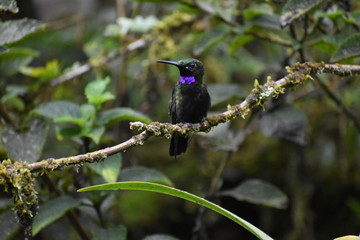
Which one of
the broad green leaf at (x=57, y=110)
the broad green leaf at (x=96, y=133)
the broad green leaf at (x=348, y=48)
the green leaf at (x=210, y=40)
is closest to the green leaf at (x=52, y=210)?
the broad green leaf at (x=96, y=133)

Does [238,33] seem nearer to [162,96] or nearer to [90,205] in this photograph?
[90,205]

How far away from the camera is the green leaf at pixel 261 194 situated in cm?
311

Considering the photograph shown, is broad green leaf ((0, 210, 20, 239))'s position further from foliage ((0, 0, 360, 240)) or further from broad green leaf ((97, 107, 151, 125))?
broad green leaf ((97, 107, 151, 125))

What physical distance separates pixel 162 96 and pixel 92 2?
79.8 inches

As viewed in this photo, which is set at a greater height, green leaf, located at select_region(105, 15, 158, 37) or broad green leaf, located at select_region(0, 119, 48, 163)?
broad green leaf, located at select_region(0, 119, 48, 163)

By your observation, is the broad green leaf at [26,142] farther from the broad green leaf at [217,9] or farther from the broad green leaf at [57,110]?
the broad green leaf at [217,9]

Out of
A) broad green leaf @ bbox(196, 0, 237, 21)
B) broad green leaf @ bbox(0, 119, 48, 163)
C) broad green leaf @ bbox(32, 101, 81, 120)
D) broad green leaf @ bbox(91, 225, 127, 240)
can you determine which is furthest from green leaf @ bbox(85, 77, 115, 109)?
broad green leaf @ bbox(196, 0, 237, 21)

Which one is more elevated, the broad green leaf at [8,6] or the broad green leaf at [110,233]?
the broad green leaf at [8,6]

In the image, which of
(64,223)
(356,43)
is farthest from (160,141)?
(356,43)

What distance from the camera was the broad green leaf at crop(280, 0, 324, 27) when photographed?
2.68 m

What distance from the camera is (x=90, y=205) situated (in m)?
2.77

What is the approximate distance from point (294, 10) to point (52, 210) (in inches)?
69.0

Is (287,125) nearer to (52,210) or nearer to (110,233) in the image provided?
(110,233)

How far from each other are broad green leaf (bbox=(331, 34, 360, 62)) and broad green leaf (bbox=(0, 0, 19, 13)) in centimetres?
168
